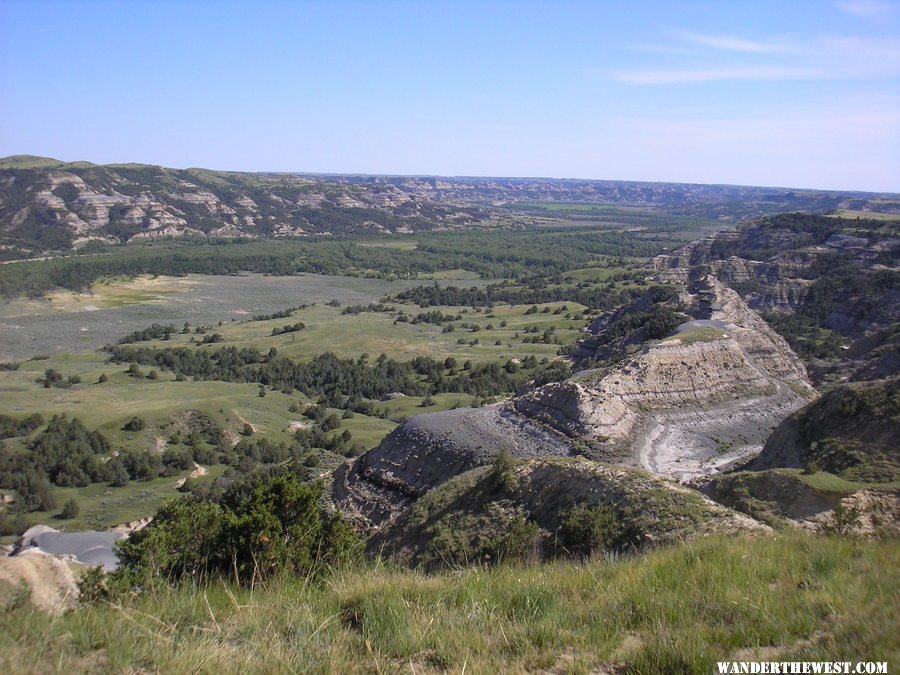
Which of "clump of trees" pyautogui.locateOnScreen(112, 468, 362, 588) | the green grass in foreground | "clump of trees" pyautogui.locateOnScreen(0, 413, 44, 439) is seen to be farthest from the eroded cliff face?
"clump of trees" pyautogui.locateOnScreen(0, 413, 44, 439)

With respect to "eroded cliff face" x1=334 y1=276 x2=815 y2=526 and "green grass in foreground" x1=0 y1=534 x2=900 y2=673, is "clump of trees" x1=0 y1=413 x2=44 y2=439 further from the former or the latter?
"green grass in foreground" x1=0 y1=534 x2=900 y2=673

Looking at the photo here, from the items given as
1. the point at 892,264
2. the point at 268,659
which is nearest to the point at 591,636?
the point at 268,659

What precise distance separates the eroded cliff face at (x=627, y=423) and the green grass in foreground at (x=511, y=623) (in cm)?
1896

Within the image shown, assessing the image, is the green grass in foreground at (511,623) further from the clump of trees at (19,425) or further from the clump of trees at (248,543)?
the clump of trees at (19,425)

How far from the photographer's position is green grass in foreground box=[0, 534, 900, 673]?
446 centimetres

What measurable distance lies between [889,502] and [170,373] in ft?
180

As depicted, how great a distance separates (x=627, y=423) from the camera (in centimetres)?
2944

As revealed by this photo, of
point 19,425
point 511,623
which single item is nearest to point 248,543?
point 511,623

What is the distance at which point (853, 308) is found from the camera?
60.9 meters

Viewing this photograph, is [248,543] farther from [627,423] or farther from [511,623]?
[627,423]

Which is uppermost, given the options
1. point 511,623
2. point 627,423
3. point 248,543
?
point 511,623

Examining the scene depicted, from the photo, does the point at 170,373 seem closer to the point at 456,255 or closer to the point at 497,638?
the point at 497,638

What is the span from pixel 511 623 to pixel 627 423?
→ 83.2 ft

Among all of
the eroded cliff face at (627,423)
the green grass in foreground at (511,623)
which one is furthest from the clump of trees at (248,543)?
the eroded cliff face at (627,423)
